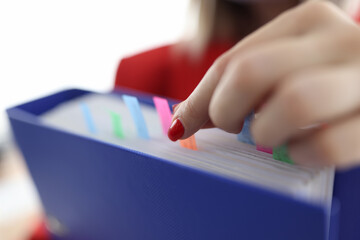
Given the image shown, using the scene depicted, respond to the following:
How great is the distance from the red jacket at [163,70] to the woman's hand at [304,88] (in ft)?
Result: 2.10

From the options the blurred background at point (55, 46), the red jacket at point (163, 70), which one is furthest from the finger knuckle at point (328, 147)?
the blurred background at point (55, 46)

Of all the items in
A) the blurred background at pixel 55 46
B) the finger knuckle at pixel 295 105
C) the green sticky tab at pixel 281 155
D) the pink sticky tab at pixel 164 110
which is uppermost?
the finger knuckle at pixel 295 105

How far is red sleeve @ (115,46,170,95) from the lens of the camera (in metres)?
0.87

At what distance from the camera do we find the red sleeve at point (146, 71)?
34.2 inches

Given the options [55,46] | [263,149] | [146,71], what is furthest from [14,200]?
[263,149]

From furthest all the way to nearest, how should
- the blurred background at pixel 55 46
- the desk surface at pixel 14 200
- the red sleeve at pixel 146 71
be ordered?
the blurred background at pixel 55 46, the desk surface at pixel 14 200, the red sleeve at pixel 146 71

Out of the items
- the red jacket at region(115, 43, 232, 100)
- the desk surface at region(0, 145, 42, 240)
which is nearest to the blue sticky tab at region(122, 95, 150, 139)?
the red jacket at region(115, 43, 232, 100)

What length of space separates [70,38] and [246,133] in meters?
1.58

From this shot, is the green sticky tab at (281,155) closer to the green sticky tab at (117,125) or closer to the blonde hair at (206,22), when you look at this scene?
the green sticky tab at (117,125)

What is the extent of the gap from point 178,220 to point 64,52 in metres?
1.58

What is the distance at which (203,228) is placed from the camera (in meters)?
0.25

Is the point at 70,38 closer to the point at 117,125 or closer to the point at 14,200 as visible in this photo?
the point at 14,200

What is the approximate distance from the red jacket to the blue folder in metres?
0.42

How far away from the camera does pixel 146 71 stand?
887mm
